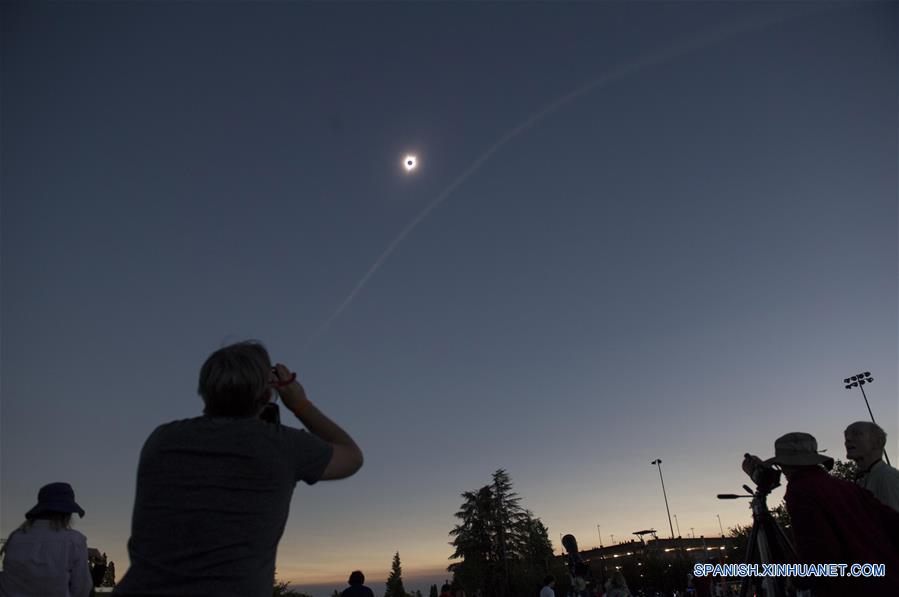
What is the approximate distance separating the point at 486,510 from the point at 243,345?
58796 mm

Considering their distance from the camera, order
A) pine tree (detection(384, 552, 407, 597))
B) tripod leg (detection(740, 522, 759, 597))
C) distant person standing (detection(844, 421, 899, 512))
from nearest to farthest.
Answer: tripod leg (detection(740, 522, 759, 597)) → distant person standing (detection(844, 421, 899, 512)) → pine tree (detection(384, 552, 407, 597))

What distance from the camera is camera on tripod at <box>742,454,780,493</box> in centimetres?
425

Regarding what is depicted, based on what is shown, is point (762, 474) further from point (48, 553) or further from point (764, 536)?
point (48, 553)

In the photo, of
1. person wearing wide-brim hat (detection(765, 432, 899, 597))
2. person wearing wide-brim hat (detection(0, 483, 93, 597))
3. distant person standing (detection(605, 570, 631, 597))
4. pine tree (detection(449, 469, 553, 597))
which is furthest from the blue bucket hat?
pine tree (detection(449, 469, 553, 597))

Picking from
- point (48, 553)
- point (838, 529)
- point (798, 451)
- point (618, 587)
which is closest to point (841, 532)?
point (838, 529)

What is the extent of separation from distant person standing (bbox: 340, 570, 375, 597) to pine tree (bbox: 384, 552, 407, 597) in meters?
64.4

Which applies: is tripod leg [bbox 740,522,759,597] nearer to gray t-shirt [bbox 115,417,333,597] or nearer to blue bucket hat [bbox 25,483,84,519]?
gray t-shirt [bbox 115,417,333,597]

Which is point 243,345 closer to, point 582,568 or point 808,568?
point 808,568

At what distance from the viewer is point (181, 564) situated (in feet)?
5.83

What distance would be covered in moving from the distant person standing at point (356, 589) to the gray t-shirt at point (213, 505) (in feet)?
30.4

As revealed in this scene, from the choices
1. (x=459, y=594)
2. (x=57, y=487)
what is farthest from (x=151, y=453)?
(x=459, y=594)

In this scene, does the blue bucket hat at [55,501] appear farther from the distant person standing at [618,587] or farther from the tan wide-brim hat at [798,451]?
the distant person standing at [618,587]

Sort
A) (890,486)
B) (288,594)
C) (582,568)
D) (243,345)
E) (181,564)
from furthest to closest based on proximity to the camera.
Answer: (288,594), (582,568), (890,486), (243,345), (181,564)

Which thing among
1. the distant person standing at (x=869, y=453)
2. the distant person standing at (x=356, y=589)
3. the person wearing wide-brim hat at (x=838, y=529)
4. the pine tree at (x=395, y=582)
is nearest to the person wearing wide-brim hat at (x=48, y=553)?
the person wearing wide-brim hat at (x=838, y=529)
